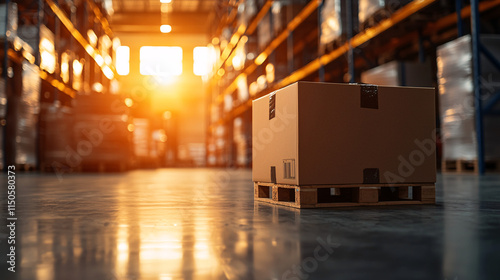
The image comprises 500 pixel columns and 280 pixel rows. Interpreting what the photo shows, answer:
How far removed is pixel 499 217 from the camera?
85.8 inches

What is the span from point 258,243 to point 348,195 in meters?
1.49

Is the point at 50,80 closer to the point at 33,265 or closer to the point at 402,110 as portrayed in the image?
the point at 402,110

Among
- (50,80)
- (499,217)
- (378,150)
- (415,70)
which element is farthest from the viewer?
(50,80)

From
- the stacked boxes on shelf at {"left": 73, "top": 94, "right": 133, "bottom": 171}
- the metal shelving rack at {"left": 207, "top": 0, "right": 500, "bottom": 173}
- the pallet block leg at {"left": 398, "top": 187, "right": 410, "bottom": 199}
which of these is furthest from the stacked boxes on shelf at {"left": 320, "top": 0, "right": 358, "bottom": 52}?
the pallet block leg at {"left": 398, "top": 187, "right": 410, "bottom": 199}

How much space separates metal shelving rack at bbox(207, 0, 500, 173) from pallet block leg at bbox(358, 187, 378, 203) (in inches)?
145

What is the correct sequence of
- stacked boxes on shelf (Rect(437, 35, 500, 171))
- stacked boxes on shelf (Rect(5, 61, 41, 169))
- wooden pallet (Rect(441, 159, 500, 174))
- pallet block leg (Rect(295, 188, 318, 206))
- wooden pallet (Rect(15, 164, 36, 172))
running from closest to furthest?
pallet block leg (Rect(295, 188, 318, 206))
stacked boxes on shelf (Rect(437, 35, 500, 171))
wooden pallet (Rect(441, 159, 500, 174))
stacked boxes on shelf (Rect(5, 61, 41, 169))
wooden pallet (Rect(15, 164, 36, 172))

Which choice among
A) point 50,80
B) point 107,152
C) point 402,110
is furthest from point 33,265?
point 50,80

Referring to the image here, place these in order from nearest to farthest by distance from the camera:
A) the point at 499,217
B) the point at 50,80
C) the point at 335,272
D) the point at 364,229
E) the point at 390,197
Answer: the point at 335,272 → the point at 364,229 → the point at 499,217 → the point at 390,197 → the point at 50,80

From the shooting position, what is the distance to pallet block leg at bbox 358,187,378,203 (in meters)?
2.74

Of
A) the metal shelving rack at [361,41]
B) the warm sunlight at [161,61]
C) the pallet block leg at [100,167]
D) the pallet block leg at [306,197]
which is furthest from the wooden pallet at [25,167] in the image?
the warm sunlight at [161,61]

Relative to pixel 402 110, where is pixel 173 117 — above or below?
above

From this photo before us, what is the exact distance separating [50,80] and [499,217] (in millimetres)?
10799

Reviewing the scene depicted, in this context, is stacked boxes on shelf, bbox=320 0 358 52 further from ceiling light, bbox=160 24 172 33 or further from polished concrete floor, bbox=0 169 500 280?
ceiling light, bbox=160 24 172 33

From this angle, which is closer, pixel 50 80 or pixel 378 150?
pixel 378 150
